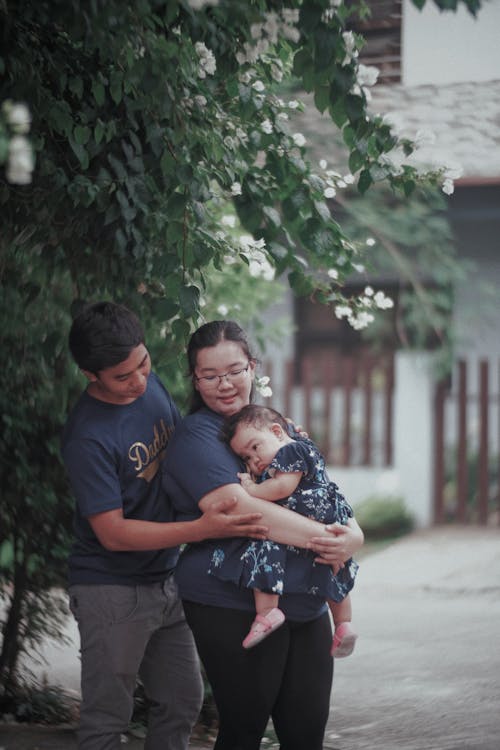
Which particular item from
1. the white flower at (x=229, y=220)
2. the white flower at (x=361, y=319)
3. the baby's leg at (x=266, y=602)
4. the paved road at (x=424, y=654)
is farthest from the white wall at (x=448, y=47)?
the baby's leg at (x=266, y=602)

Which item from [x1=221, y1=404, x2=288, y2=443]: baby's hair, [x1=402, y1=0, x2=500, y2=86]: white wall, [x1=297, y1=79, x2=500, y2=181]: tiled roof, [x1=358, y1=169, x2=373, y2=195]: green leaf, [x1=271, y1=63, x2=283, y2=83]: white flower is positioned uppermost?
[x1=402, y1=0, x2=500, y2=86]: white wall

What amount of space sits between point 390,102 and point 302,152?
25.5ft

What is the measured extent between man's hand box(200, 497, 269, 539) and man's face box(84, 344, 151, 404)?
437 mm

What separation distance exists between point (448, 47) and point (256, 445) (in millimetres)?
8887

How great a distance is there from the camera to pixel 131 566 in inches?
121

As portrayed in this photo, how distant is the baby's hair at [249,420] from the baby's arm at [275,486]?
0.40 ft

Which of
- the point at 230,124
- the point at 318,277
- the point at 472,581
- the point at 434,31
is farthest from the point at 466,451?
the point at 230,124

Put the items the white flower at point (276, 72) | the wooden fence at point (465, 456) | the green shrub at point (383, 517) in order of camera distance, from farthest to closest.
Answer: the wooden fence at point (465, 456), the green shrub at point (383, 517), the white flower at point (276, 72)

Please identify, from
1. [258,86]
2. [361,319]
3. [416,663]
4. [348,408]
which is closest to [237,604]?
[361,319]

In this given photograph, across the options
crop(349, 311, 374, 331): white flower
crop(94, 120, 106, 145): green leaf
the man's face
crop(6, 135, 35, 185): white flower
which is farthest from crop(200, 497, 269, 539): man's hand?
crop(349, 311, 374, 331): white flower

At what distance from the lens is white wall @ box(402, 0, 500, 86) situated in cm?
1048

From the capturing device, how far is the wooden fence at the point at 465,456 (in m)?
11.0

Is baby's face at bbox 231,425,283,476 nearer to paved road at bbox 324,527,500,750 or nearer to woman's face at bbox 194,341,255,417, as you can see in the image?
woman's face at bbox 194,341,255,417

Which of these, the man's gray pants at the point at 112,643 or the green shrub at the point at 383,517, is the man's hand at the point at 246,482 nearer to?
the man's gray pants at the point at 112,643
